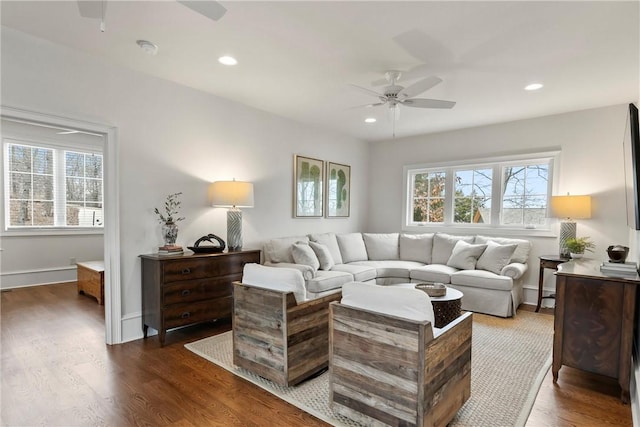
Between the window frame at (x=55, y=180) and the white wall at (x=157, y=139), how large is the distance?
3777 millimetres

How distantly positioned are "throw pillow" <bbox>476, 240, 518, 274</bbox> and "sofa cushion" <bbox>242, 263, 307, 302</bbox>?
3091 millimetres

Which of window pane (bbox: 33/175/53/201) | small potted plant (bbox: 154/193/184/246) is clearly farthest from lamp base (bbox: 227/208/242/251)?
window pane (bbox: 33/175/53/201)

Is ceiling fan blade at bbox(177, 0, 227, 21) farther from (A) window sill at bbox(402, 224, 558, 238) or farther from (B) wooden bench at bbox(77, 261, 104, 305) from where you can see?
(A) window sill at bbox(402, 224, 558, 238)

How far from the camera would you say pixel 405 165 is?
6133 mm

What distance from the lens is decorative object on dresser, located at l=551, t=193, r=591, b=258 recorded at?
412 centimetres

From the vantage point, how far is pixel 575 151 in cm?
448

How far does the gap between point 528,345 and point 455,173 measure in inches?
121

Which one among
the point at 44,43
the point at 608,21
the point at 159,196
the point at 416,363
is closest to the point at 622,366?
the point at 416,363

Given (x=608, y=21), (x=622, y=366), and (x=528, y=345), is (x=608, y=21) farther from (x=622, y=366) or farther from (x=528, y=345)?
(x=528, y=345)

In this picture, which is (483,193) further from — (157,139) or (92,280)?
(92,280)

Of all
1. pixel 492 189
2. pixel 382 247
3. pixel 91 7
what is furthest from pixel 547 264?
pixel 91 7

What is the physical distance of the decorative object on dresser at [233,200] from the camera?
378 centimetres

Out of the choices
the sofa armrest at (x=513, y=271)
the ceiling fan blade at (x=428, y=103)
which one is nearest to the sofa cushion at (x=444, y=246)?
the sofa armrest at (x=513, y=271)

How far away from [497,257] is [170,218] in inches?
161
